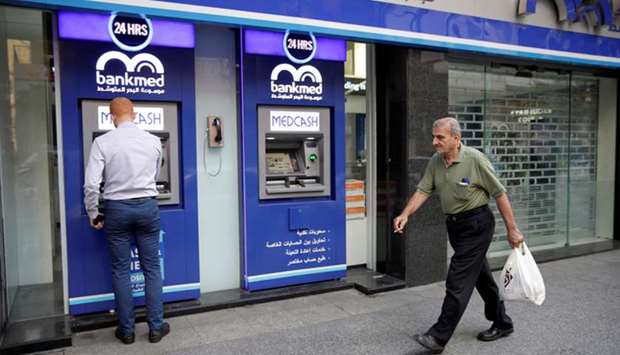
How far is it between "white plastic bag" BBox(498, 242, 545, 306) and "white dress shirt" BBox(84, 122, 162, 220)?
2791 millimetres

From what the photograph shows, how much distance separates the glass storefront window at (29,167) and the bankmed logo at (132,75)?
448mm

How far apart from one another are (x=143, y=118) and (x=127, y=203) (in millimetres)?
892

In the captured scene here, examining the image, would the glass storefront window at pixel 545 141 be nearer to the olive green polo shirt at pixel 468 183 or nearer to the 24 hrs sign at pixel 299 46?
the 24 hrs sign at pixel 299 46

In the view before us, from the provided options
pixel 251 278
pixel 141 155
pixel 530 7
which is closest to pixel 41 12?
pixel 141 155

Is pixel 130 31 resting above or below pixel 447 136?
above

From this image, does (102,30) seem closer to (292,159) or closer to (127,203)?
(127,203)

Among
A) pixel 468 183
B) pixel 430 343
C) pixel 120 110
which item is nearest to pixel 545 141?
pixel 468 183

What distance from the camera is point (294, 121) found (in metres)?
4.62

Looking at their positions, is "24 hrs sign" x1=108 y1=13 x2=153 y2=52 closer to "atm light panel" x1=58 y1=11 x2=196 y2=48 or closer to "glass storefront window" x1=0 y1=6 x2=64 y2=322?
"atm light panel" x1=58 y1=11 x2=196 y2=48

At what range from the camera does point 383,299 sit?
4.62 metres

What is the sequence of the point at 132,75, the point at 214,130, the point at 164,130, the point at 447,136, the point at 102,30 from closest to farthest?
the point at 447,136
the point at 102,30
the point at 132,75
the point at 164,130
the point at 214,130

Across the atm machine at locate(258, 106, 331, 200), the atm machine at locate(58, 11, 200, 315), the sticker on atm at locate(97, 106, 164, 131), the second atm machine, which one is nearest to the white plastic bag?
the second atm machine

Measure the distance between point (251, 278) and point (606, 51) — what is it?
5.68 meters

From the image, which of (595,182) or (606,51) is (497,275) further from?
(606,51)
